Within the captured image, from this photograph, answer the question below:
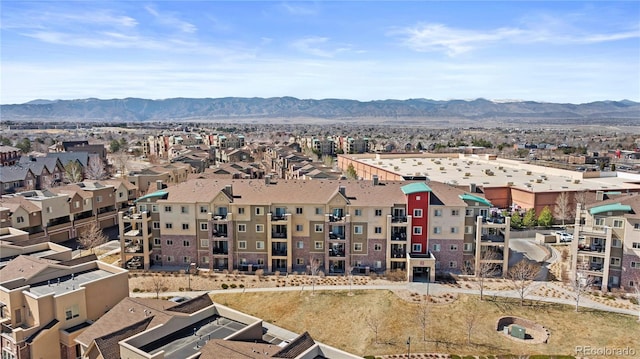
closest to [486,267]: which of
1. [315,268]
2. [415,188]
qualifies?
[415,188]

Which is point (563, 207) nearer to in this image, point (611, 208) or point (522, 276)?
point (611, 208)

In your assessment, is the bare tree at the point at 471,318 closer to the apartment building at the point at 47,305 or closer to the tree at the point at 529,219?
the apartment building at the point at 47,305

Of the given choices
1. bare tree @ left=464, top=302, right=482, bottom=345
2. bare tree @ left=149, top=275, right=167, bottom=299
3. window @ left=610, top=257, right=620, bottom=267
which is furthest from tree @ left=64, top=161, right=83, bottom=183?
window @ left=610, top=257, right=620, bottom=267

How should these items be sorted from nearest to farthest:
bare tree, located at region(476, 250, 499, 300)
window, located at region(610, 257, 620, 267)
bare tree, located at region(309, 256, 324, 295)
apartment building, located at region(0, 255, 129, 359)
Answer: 1. apartment building, located at region(0, 255, 129, 359)
2. window, located at region(610, 257, 620, 267)
3. bare tree, located at region(476, 250, 499, 300)
4. bare tree, located at region(309, 256, 324, 295)

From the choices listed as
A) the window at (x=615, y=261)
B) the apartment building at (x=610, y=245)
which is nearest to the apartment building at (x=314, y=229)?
the apartment building at (x=610, y=245)

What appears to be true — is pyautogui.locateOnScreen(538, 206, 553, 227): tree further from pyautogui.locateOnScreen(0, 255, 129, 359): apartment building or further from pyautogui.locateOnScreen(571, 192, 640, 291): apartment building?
pyautogui.locateOnScreen(0, 255, 129, 359): apartment building

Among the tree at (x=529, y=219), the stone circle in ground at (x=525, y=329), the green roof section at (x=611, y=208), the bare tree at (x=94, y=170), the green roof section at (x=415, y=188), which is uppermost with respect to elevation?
the green roof section at (x=415, y=188)
